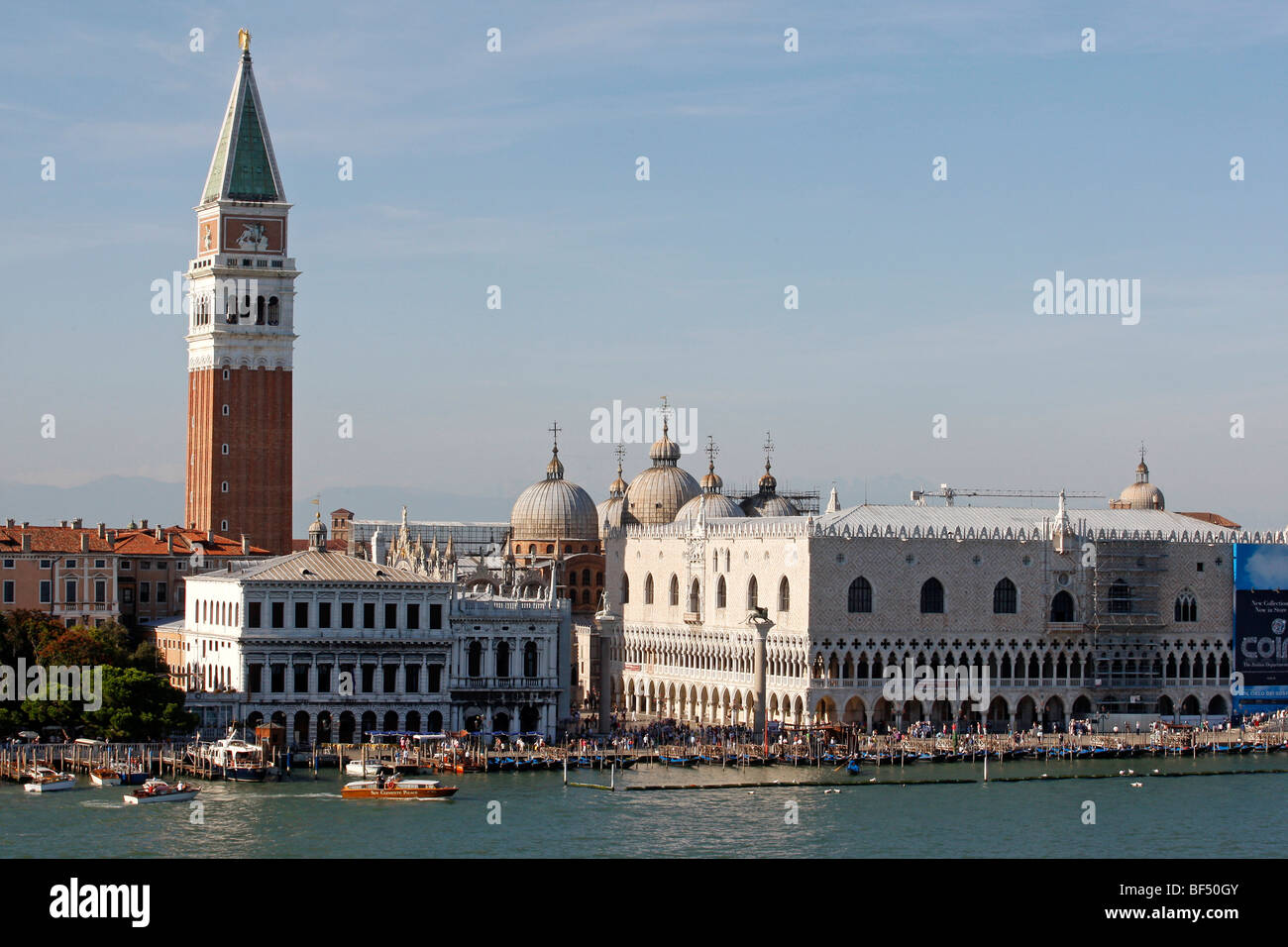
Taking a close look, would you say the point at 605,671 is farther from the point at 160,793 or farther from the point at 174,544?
the point at 160,793

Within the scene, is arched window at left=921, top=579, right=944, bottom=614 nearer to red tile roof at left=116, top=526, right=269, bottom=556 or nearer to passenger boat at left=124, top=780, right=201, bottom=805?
red tile roof at left=116, top=526, right=269, bottom=556

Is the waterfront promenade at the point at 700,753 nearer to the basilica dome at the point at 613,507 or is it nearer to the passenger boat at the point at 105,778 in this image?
the passenger boat at the point at 105,778

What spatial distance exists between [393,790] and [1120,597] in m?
31.7

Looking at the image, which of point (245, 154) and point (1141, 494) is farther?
point (1141, 494)

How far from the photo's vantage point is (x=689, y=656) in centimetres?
Result: 8294

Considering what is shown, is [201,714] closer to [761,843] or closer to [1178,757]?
[761,843]

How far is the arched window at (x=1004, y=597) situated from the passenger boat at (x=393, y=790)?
26001mm

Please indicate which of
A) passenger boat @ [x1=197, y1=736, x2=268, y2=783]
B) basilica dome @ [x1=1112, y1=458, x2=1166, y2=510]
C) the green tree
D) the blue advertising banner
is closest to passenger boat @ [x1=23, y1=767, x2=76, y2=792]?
the green tree

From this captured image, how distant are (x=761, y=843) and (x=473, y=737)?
709 inches

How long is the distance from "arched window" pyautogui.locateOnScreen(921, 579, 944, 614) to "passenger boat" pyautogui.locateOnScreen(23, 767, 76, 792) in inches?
1176

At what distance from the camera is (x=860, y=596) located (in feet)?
253

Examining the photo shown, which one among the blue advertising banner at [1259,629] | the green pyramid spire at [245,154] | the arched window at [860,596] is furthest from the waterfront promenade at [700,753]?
the green pyramid spire at [245,154]

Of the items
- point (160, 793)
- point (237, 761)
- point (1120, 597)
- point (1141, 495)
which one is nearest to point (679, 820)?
point (160, 793)
